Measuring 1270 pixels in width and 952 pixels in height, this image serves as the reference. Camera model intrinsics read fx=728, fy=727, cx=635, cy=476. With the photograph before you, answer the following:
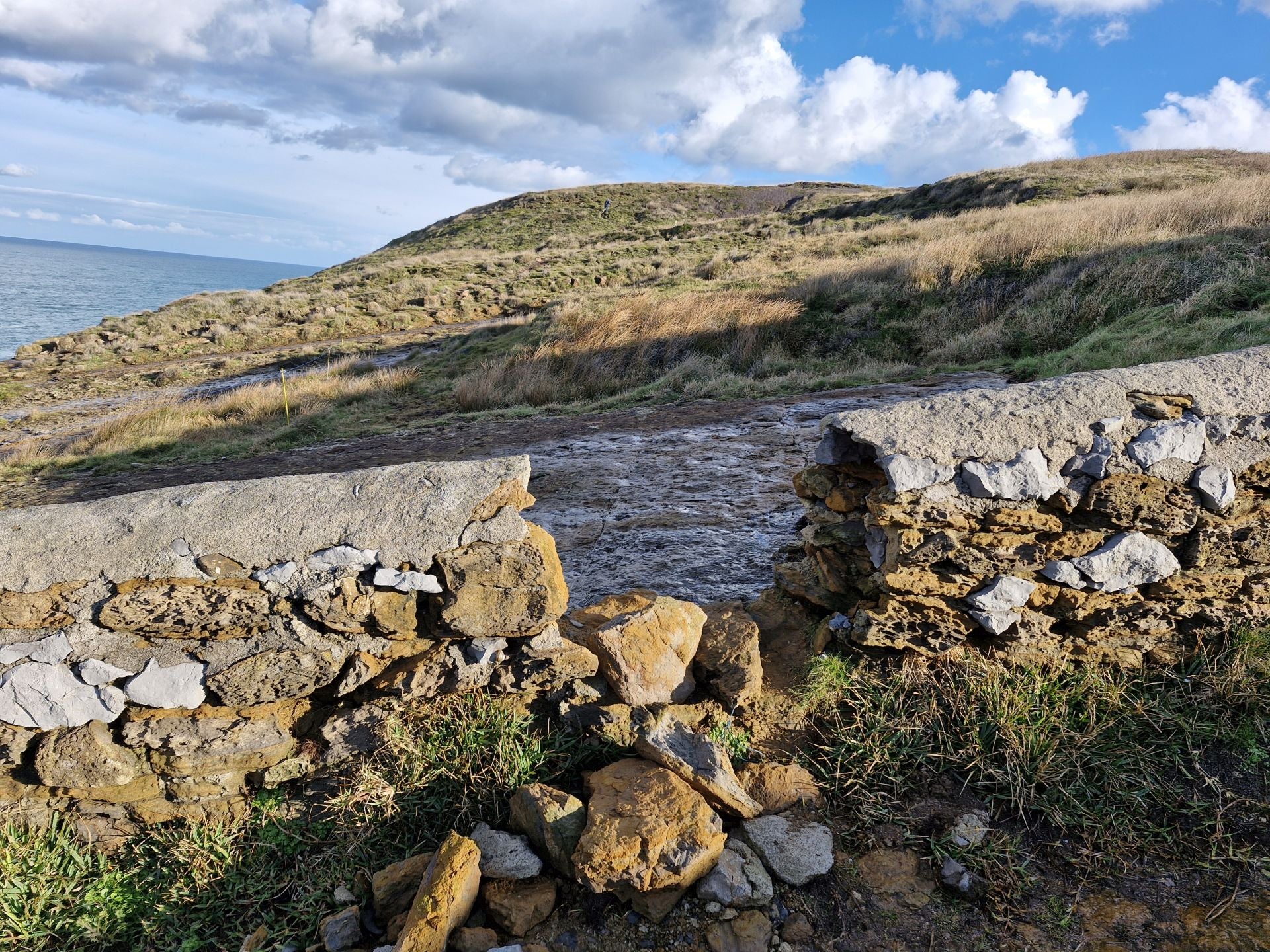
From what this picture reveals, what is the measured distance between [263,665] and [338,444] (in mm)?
7559

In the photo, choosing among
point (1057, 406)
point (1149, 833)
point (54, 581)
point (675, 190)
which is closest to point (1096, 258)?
point (1057, 406)

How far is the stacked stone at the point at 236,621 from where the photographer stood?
8.96 ft

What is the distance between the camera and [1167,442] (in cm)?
297

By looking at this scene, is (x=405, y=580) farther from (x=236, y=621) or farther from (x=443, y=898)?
(x=443, y=898)

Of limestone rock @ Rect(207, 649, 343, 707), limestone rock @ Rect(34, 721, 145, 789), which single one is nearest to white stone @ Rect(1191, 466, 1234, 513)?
limestone rock @ Rect(207, 649, 343, 707)

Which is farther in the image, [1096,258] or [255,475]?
[1096,258]

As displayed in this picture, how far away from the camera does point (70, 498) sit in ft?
27.3

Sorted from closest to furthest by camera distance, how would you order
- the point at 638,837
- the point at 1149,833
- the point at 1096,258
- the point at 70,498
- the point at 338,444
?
the point at 638,837
the point at 1149,833
the point at 70,498
the point at 338,444
the point at 1096,258

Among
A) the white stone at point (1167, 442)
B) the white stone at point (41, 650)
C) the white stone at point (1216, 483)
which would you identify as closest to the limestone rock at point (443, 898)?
the white stone at point (41, 650)

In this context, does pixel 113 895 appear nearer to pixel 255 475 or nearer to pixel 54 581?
pixel 54 581

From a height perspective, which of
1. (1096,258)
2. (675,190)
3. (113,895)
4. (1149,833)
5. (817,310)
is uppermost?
(675,190)

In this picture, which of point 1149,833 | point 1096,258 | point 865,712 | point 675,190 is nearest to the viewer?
point 1149,833

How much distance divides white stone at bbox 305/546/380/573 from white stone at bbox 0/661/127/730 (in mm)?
887

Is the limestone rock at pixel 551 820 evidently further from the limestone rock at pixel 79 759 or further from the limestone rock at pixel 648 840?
the limestone rock at pixel 79 759
